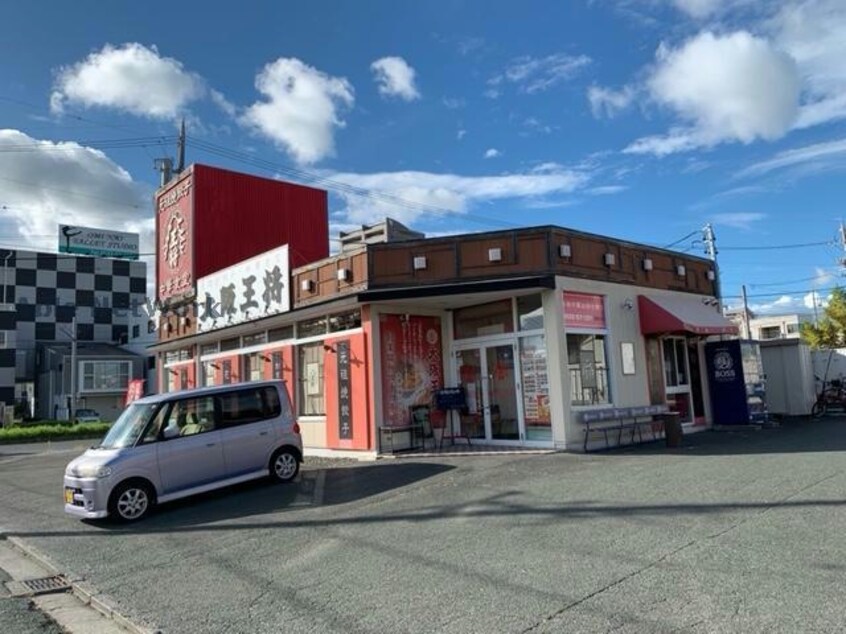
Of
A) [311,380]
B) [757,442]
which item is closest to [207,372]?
[311,380]

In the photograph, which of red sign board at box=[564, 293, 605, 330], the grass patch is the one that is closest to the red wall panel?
red sign board at box=[564, 293, 605, 330]

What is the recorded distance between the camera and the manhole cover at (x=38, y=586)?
20.7ft

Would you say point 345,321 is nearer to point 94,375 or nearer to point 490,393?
point 490,393

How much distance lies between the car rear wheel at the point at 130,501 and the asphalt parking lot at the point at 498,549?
7.7 inches

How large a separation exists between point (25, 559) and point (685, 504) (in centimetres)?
753

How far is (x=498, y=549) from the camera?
6309 millimetres

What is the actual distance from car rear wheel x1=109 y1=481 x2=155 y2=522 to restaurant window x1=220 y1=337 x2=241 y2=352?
9.71 meters

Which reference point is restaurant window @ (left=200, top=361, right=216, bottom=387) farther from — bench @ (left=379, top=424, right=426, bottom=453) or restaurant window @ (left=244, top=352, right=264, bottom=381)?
bench @ (left=379, top=424, right=426, bottom=453)

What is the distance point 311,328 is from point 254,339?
3.19m

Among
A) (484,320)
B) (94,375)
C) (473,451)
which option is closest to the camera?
(473,451)

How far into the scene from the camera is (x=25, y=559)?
779 cm

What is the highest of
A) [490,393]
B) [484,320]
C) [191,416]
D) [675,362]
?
[484,320]

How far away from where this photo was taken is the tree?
112 ft

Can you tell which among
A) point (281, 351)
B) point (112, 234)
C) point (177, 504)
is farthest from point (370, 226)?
point (112, 234)
